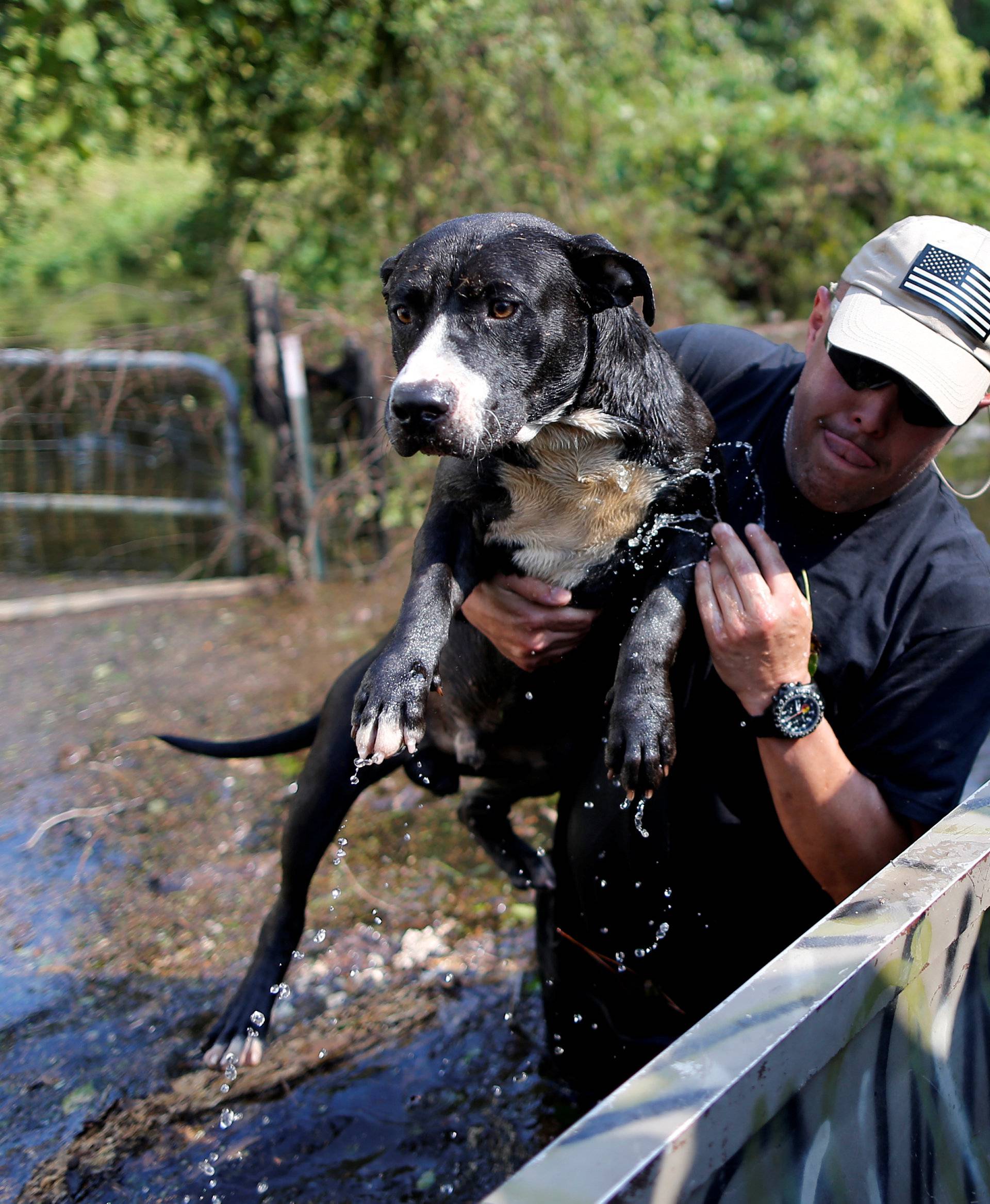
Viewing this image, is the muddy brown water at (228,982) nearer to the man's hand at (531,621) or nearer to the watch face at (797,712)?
the man's hand at (531,621)

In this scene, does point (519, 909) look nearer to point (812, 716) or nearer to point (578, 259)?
point (812, 716)

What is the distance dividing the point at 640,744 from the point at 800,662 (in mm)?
465

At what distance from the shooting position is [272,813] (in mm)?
4043

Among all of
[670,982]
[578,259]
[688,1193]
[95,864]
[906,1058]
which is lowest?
[95,864]

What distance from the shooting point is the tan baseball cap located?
216 cm

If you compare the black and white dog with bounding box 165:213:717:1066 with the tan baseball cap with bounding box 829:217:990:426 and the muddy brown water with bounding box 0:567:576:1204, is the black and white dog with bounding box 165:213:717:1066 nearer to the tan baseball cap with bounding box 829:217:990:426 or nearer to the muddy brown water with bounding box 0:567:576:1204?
the muddy brown water with bounding box 0:567:576:1204

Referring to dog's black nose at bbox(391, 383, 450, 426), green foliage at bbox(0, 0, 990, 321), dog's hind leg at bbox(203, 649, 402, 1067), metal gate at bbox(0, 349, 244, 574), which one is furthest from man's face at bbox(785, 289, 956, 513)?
green foliage at bbox(0, 0, 990, 321)

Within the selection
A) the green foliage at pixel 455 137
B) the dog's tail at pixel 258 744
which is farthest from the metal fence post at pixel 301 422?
the dog's tail at pixel 258 744

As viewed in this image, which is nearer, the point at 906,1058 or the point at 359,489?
the point at 906,1058

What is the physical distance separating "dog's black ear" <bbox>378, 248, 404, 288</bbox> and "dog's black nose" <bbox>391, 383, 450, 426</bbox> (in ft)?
1.69

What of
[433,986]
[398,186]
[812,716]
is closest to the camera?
[812,716]

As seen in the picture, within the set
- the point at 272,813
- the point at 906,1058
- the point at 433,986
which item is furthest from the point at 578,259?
the point at 272,813

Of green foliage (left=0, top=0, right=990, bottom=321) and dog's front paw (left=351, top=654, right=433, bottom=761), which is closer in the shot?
dog's front paw (left=351, top=654, right=433, bottom=761)

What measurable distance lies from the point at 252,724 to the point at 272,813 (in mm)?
684
